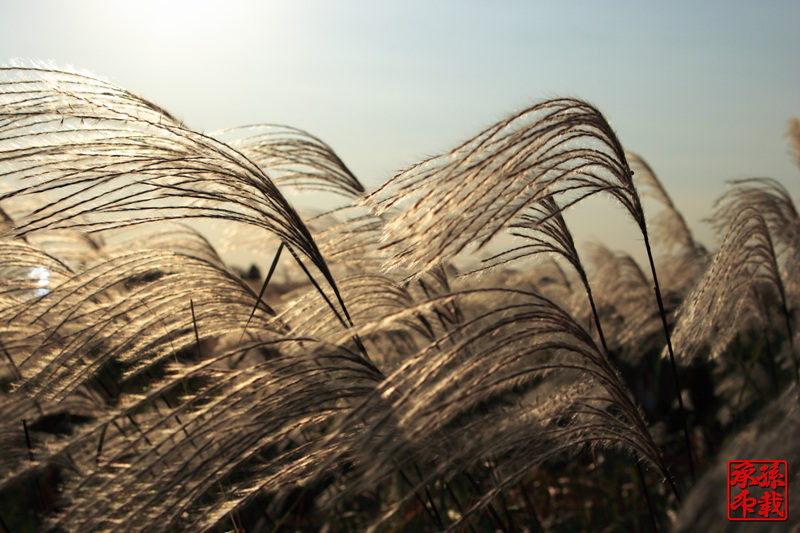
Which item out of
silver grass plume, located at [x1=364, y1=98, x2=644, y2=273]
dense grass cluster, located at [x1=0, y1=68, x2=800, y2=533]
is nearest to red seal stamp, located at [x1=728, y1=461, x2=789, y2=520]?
dense grass cluster, located at [x1=0, y1=68, x2=800, y2=533]

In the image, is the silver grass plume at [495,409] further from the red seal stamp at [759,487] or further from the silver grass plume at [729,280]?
the silver grass plume at [729,280]

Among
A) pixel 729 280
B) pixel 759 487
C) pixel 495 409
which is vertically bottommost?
pixel 759 487

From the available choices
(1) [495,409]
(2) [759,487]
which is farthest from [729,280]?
(1) [495,409]

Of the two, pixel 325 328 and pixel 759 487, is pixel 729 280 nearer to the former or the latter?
pixel 759 487

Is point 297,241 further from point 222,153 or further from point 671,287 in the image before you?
point 671,287

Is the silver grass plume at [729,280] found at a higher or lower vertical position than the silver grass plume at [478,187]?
lower

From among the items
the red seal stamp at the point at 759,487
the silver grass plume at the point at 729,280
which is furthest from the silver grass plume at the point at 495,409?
the silver grass plume at the point at 729,280

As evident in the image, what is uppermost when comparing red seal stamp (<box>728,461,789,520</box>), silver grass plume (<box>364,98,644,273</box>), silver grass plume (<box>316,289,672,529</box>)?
silver grass plume (<box>364,98,644,273</box>)

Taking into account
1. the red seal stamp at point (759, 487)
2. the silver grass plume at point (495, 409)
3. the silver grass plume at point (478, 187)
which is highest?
the silver grass plume at point (478, 187)

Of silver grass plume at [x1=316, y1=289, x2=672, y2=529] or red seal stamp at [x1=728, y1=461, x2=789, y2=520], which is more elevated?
silver grass plume at [x1=316, y1=289, x2=672, y2=529]

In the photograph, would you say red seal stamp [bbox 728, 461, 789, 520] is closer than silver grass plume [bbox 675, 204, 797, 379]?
Yes

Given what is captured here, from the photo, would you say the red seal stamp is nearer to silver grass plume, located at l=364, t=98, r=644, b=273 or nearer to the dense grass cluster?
the dense grass cluster

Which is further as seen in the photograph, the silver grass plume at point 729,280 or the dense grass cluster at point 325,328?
the silver grass plume at point 729,280

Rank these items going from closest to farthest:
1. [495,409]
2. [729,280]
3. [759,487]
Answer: [759,487], [495,409], [729,280]
